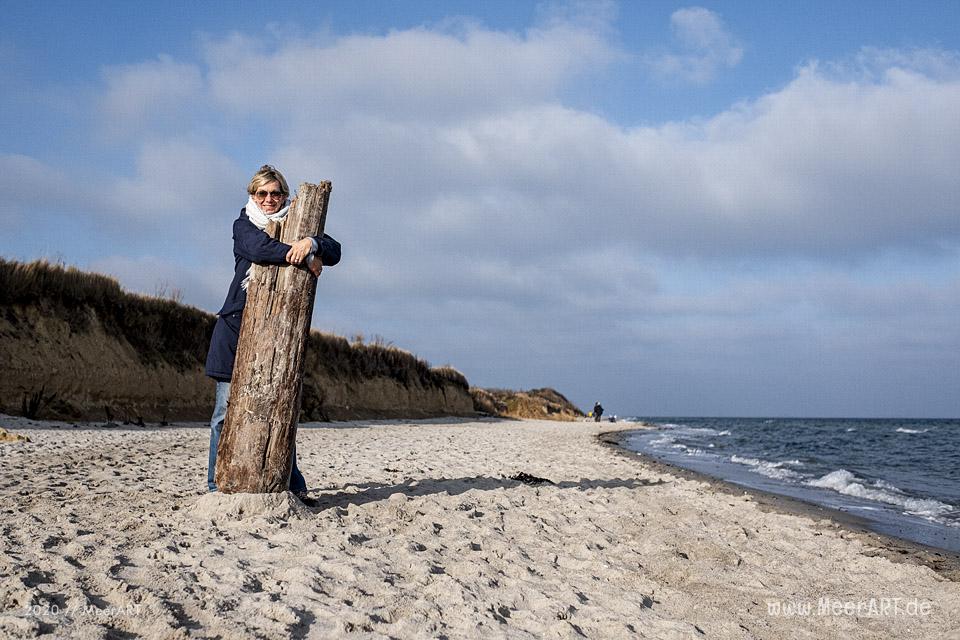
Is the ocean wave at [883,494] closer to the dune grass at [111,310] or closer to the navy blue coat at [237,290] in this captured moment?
the navy blue coat at [237,290]

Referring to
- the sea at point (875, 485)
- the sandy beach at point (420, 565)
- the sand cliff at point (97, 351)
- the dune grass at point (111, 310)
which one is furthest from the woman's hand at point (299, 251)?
the dune grass at point (111, 310)

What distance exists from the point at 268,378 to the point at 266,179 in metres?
1.48

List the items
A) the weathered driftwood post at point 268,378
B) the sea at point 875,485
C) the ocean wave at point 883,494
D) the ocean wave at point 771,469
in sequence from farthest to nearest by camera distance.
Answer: the ocean wave at point 771,469 < the ocean wave at point 883,494 < the sea at point 875,485 < the weathered driftwood post at point 268,378

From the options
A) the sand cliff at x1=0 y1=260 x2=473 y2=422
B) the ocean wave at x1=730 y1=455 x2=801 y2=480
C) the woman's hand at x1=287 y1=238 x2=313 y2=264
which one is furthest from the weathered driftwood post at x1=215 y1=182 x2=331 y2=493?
the ocean wave at x1=730 y1=455 x2=801 y2=480

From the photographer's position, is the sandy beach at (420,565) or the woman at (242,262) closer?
Result: the sandy beach at (420,565)

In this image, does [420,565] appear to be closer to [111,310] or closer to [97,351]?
[97,351]

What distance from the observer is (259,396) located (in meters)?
4.29

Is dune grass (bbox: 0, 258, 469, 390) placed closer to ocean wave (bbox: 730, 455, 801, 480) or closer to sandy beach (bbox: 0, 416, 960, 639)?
sandy beach (bbox: 0, 416, 960, 639)

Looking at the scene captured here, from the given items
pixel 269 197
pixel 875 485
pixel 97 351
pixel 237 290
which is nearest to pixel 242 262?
pixel 237 290

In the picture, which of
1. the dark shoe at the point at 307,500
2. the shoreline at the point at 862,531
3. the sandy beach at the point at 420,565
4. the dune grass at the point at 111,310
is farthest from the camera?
the dune grass at the point at 111,310

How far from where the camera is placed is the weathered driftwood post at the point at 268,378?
4285 millimetres

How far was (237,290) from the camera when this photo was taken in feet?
15.2

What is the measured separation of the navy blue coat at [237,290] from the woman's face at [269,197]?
0.14 meters

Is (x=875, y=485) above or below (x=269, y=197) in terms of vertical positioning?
below
